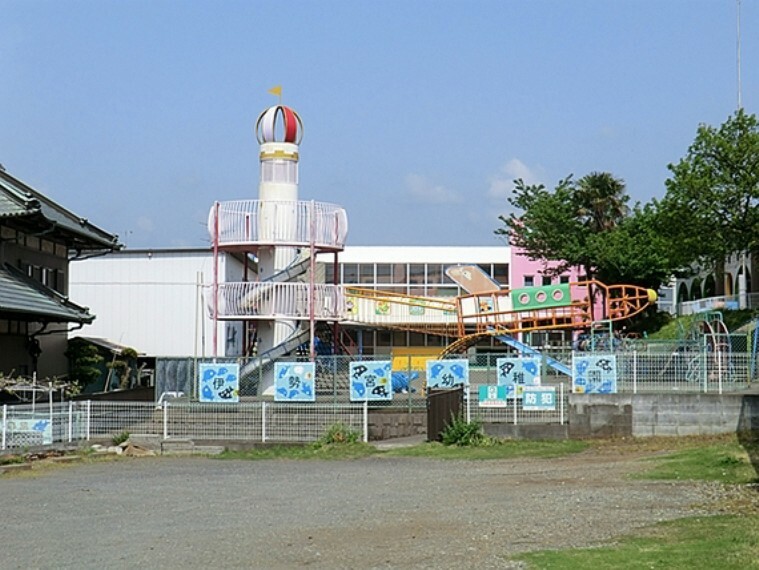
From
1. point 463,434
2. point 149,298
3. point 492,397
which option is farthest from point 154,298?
point 463,434

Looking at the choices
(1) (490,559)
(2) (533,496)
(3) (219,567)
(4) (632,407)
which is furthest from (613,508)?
(4) (632,407)

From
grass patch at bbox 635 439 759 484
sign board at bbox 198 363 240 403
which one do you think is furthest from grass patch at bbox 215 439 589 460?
grass patch at bbox 635 439 759 484

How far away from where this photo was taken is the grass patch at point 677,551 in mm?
10000

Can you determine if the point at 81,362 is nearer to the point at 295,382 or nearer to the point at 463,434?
the point at 295,382

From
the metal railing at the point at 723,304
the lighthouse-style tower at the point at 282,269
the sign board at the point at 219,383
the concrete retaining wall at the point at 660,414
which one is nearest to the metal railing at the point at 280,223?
the lighthouse-style tower at the point at 282,269

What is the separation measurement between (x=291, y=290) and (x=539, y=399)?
10485 mm

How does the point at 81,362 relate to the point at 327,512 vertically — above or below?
above

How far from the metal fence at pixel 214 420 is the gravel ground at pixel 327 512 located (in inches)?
136

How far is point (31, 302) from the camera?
96.0 ft

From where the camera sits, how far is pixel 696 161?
4584 centimetres

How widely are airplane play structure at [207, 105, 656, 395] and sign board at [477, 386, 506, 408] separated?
6.88 metres

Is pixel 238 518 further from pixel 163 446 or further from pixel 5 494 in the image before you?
pixel 163 446

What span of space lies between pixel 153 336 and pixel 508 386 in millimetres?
24717

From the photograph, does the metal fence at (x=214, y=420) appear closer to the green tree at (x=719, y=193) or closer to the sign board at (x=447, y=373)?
the sign board at (x=447, y=373)
